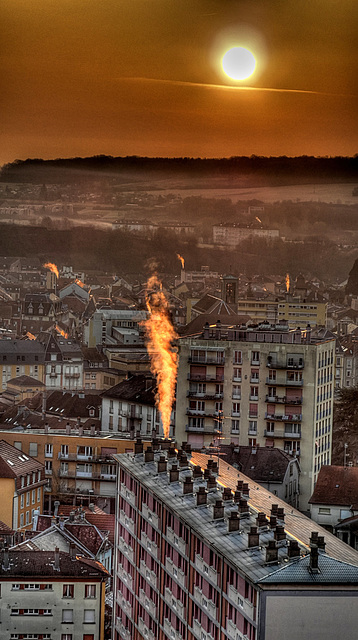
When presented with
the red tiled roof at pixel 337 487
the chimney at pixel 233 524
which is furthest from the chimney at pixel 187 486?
the red tiled roof at pixel 337 487

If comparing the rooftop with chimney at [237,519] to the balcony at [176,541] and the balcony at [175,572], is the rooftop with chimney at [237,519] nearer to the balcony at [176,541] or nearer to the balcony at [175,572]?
the balcony at [176,541]

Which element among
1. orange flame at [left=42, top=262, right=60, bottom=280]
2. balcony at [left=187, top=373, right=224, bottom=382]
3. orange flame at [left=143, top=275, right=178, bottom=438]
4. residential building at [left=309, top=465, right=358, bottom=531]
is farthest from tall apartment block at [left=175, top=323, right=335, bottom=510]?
orange flame at [left=42, top=262, right=60, bottom=280]

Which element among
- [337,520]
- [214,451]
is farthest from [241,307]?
[337,520]

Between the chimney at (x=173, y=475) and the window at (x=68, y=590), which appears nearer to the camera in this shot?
the chimney at (x=173, y=475)

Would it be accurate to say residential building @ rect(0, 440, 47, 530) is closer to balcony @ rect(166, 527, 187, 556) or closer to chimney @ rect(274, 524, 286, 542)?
balcony @ rect(166, 527, 187, 556)

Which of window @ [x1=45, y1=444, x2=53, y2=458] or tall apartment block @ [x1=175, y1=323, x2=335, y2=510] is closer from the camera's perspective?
tall apartment block @ [x1=175, y1=323, x2=335, y2=510]
